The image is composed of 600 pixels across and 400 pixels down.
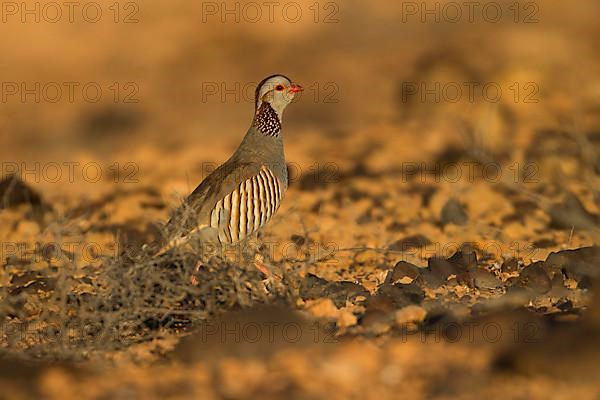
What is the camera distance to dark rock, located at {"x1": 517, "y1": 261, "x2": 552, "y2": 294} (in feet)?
19.5

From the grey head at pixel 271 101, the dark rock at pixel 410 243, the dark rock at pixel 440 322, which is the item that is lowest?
the dark rock at pixel 410 243

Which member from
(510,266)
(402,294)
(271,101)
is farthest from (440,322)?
(271,101)

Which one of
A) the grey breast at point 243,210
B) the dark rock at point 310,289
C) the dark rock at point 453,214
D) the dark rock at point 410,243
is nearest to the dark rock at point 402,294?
the dark rock at point 310,289

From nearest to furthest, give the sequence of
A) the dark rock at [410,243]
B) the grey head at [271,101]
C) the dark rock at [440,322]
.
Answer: the dark rock at [440,322], the grey head at [271,101], the dark rock at [410,243]

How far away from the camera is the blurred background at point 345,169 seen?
4.38 meters

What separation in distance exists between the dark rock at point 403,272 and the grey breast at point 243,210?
84 cm

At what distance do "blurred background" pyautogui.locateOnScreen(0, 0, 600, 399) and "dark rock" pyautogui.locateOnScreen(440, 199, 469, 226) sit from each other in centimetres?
2

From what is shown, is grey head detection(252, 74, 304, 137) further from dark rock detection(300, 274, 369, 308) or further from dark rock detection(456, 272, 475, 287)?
dark rock detection(456, 272, 475, 287)

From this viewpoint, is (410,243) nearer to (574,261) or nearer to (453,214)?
(453,214)

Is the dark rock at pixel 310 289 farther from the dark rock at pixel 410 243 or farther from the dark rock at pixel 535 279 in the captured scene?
the dark rock at pixel 410 243

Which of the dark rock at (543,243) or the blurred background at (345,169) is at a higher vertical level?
the blurred background at (345,169)

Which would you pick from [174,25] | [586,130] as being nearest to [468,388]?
[586,130]

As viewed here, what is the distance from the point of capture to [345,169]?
36.0 feet

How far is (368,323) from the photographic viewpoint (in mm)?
5098
